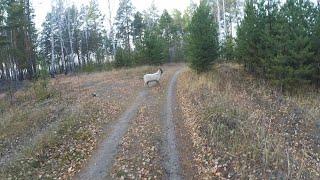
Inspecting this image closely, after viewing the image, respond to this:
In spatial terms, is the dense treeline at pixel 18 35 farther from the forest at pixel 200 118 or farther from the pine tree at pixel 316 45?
the pine tree at pixel 316 45

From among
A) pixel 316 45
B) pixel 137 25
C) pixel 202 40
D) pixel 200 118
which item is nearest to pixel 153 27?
pixel 137 25

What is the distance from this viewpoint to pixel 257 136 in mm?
10914

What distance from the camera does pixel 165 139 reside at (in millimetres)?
12453

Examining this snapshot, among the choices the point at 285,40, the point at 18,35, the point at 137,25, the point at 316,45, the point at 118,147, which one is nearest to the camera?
the point at 118,147

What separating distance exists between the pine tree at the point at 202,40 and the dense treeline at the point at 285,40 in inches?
98.1

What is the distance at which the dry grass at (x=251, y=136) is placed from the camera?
935 centimetres

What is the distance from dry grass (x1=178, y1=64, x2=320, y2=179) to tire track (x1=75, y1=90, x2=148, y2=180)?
8.27ft

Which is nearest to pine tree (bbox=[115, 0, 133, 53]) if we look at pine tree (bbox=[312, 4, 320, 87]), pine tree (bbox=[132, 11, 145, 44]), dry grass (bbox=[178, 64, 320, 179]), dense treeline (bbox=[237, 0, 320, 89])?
pine tree (bbox=[132, 11, 145, 44])

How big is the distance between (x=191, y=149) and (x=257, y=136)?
80.0 inches

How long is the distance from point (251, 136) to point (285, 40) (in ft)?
46.8

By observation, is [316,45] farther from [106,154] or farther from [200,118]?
[106,154]

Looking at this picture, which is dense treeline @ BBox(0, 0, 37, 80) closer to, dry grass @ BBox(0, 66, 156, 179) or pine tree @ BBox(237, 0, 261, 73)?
dry grass @ BBox(0, 66, 156, 179)

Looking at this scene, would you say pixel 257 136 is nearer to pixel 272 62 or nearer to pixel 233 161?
pixel 233 161

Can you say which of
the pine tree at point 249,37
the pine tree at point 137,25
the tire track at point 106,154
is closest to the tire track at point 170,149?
the tire track at point 106,154
